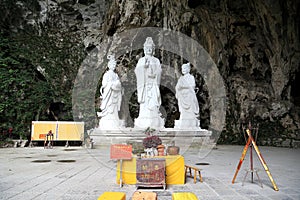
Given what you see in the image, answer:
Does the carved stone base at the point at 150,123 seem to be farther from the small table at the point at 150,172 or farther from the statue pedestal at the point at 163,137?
the small table at the point at 150,172

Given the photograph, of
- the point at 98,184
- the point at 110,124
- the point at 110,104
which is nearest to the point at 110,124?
the point at 110,124

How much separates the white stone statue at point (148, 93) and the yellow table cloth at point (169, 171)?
4.86m

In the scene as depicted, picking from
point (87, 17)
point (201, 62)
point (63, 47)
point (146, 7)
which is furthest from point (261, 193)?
point (87, 17)

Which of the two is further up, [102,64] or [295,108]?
[102,64]

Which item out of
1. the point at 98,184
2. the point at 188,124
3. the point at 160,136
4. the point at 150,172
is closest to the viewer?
the point at 150,172

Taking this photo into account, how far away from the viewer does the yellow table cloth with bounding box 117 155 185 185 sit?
3375mm

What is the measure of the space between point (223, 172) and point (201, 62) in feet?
27.1

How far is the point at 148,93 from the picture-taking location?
8.58 meters

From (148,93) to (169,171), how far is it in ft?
17.5

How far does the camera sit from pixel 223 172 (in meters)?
4.22

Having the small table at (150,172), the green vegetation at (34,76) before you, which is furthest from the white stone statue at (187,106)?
the green vegetation at (34,76)

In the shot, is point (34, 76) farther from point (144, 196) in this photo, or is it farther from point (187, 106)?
point (144, 196)

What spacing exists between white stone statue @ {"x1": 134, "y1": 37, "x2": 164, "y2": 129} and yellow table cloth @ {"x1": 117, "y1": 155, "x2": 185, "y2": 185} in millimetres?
4858

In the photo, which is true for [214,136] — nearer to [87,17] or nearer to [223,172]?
[223,172]
